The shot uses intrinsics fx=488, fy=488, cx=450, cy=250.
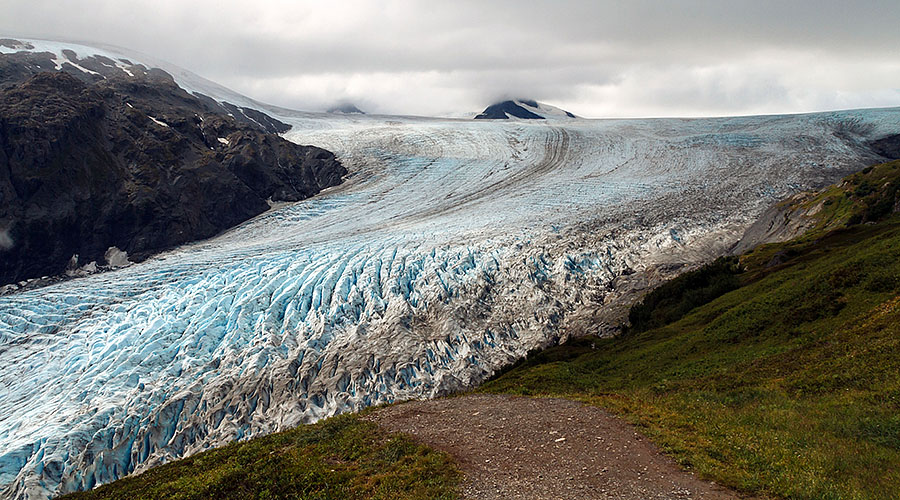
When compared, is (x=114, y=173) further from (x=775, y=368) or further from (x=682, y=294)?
(x=775, y=368)

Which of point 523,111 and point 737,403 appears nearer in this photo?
point 737,403

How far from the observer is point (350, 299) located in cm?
2128

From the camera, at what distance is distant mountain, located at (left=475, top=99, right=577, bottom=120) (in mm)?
101875

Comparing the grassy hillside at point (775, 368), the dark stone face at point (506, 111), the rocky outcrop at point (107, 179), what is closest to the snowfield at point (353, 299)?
the rocky outcrop at point (107, 179)

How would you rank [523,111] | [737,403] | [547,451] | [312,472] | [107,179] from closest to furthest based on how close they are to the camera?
[312,472]
[547,451]
[737,403]
[107,179]
[523,111]

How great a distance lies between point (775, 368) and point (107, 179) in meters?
33.9

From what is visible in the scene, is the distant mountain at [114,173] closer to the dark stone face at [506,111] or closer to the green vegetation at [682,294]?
the green vegetation at [682,294]

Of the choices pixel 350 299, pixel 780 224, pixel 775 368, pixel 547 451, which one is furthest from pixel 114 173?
pixel 780 224

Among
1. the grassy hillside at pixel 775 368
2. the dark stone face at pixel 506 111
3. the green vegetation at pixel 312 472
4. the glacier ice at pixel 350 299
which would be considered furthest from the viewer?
the dark stone face at pixel 506 111

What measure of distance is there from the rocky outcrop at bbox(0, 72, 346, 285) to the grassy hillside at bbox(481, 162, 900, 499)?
24155 millimetres

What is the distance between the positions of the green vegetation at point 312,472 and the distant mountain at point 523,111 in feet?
311

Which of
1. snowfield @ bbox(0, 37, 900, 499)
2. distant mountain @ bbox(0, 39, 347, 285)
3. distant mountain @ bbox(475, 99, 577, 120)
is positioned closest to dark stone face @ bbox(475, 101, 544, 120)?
distant mountain @ bbox(475, 99, 577, 120)

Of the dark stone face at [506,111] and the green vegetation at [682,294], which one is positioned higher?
the dark stone face at [506,111]

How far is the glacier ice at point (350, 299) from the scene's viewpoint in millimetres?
15680
